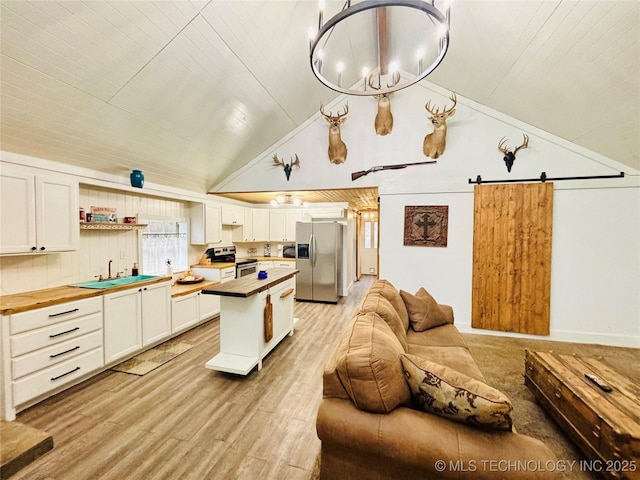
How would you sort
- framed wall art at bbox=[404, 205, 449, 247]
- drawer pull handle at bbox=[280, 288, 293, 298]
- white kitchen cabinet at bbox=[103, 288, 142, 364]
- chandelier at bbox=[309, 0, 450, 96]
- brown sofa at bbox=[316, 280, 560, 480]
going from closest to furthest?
brown sofa at bbox=[316, 280, 560, 480] → white kitchen cabinet at bbox=[103, 288, 142, 364] → chandelier at bbox=[309, 0, 450, 96] → drawer pull handle at bbox=[280, 288, 293, 298] → framed wall art at bbox=[404, 205, 449, 247]

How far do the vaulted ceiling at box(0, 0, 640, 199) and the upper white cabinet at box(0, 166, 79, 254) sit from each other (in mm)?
304

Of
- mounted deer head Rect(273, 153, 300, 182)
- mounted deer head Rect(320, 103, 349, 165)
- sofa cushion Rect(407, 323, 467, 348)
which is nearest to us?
sofa cushion Rect(407, 323, 467, 348)

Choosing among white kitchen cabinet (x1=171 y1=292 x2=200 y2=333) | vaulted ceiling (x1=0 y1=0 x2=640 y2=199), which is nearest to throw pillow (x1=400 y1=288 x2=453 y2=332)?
vaulted ceiling (x1=0 y1=0 x2=640 y2=199)

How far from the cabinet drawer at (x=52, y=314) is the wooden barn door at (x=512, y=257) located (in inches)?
190

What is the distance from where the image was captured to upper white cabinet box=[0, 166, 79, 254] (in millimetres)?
2230

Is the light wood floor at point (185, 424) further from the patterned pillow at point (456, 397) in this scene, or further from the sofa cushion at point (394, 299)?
the sofa cushion at point (394, 299)

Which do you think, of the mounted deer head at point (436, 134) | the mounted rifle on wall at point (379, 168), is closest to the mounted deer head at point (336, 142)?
→ the mounted rifle on wall at point (379, 168)

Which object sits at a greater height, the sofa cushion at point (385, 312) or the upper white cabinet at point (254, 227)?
the upper white cabinet at point (254, 227)

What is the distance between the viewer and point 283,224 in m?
6.19

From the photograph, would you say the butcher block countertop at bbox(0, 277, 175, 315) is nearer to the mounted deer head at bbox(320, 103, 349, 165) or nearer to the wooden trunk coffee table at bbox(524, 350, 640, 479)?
the mounted deer head at bbox(320, 103, 349, 165)

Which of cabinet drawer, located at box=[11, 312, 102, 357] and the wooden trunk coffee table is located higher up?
cabinet drawer, located at box=[11, 312, 102, 357]

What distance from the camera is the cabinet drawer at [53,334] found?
208 centimetres

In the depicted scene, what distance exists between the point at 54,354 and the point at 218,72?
3.16 metres

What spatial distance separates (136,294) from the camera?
3025 millimetres
